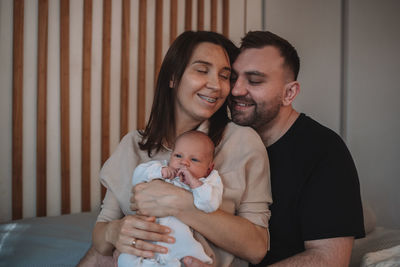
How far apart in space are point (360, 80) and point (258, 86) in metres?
2.36

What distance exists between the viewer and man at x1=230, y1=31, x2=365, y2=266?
53.7 inches

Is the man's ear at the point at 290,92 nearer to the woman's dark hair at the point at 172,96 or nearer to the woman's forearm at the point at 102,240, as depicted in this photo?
the woman's dark hair at the point at 172,96

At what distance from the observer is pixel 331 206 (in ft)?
4.56

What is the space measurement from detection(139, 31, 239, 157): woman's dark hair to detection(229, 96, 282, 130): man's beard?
0.31ft

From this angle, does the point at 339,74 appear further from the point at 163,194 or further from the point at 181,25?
the point at 163,194

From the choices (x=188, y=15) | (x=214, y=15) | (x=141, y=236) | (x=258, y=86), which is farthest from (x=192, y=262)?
(x=214, y=15)

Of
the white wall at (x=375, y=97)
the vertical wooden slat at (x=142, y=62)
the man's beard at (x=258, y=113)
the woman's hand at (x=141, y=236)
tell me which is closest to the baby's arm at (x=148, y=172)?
the woman's hand at (x=141, y=236)

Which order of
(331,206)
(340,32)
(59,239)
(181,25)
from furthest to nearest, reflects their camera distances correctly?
(340,32) → (181,25) → (59,239) → (331,206)

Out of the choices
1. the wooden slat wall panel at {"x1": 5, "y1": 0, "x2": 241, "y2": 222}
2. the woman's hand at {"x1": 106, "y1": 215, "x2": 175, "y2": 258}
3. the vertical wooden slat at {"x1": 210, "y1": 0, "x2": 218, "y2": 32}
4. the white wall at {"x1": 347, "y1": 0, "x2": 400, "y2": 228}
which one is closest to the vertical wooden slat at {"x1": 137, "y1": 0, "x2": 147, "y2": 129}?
the wooden slat wall panel at {"x1": 5, "y1": 0, "x2": 241, "y2": 222}

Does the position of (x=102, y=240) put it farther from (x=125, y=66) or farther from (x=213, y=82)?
(x=125, y=66)

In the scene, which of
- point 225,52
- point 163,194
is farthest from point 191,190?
point 225,52

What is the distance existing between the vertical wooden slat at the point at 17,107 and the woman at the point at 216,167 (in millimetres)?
1243

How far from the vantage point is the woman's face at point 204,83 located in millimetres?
1545

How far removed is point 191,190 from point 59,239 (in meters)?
1.04
